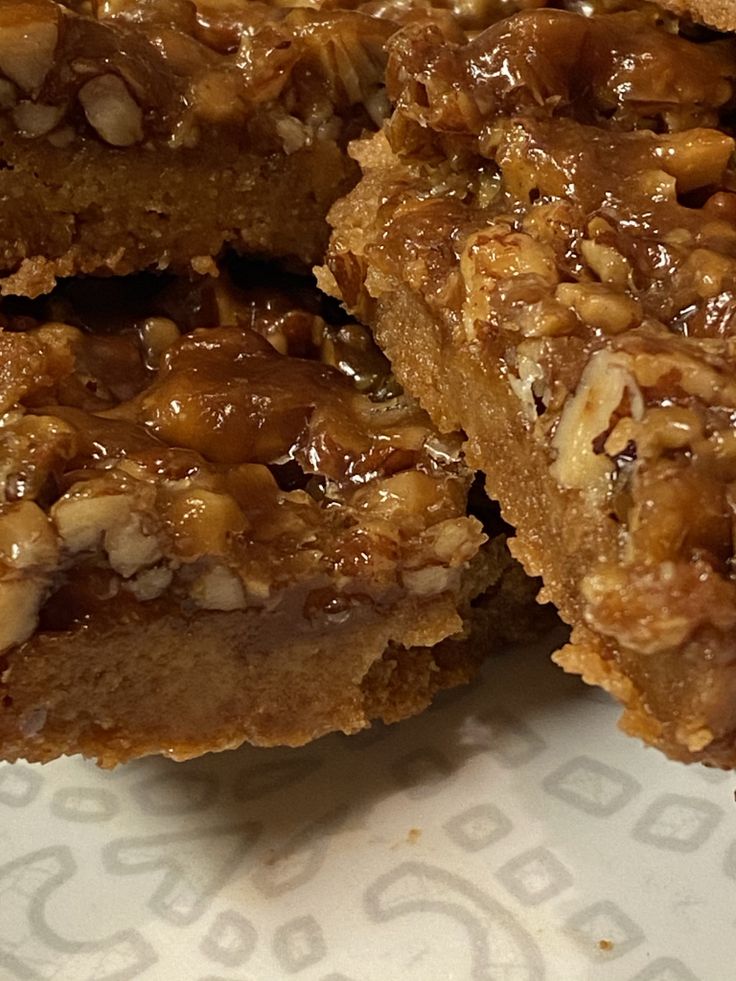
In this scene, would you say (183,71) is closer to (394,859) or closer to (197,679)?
(197,679)

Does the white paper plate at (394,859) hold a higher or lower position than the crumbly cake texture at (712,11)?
lower

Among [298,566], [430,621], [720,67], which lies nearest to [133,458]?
[298,566]

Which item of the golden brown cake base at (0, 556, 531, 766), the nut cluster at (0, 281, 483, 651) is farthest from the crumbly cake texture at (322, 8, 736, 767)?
the golden brown cake base at (0, 556, 531, 766)

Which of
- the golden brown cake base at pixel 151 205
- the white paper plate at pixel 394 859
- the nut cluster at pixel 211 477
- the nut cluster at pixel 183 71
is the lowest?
the white paper plate at pixel 394 859

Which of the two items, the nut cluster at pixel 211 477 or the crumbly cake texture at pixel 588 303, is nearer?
the crumbly cake texture at pixel 588 303

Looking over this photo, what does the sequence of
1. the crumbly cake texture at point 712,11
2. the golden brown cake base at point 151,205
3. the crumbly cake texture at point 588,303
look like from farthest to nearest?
the golden brown cake base at point 151,205, the crumbly cake texture at point 712,11, the crumbly cake texture at point 588,303

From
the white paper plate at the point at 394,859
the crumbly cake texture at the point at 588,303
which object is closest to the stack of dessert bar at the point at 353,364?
the crumbly cake texture at the point at 588,303

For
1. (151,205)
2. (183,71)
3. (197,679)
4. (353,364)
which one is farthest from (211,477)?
(183,71)

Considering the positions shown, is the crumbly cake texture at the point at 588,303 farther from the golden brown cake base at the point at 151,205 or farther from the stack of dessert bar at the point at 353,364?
the golden brown cake base at the point at 151,205

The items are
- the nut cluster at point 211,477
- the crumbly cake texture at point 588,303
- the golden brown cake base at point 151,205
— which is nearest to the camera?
the crumbly cake texture at point 588,303
